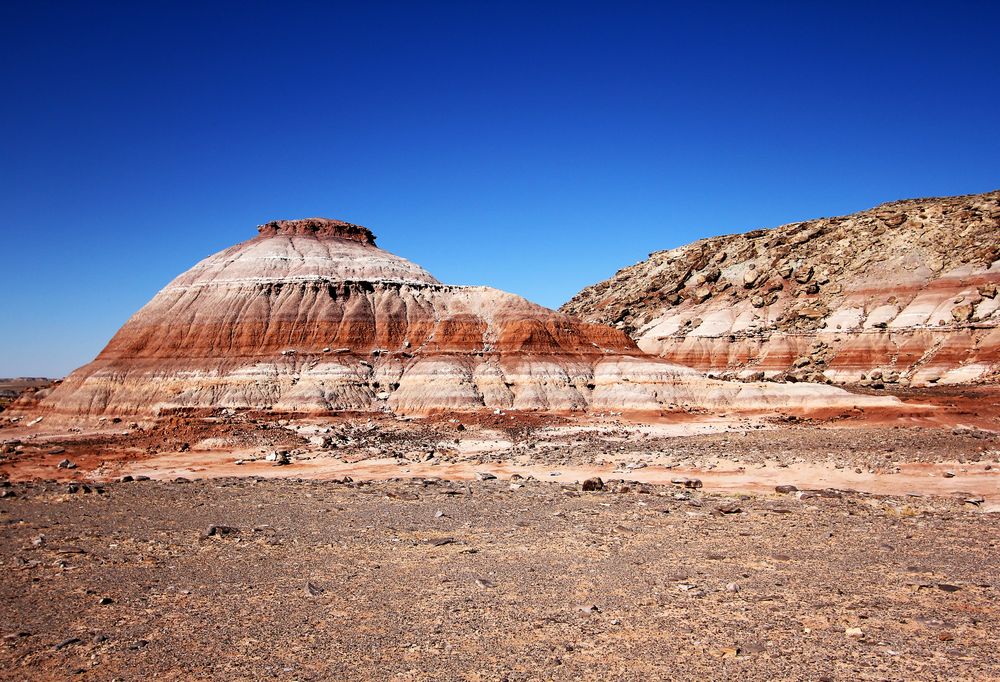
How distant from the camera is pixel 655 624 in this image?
8.17m

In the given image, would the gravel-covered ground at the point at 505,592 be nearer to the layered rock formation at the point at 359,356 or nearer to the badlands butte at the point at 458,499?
the badlands butte at the point at 458,499

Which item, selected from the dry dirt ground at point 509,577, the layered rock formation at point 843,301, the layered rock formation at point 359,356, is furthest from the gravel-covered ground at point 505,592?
the layered rock formation at point 843,301

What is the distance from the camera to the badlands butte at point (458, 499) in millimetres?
7715

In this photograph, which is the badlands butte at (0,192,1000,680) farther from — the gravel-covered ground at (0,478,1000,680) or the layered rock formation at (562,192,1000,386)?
the layered rock formation at (562,192,1000,386)

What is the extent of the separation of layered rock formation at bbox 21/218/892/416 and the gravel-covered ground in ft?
104

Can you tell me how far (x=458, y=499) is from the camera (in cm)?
1662

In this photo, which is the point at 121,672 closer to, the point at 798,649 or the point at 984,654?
the point at 798,649

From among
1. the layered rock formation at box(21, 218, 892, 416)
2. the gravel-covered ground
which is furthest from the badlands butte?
the layered rock formation at box(21, 218, 892, 416)

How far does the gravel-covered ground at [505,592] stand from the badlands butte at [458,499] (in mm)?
55

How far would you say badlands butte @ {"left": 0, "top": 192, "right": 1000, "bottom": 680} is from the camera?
7715 mm

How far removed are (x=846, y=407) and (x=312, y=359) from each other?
1435 inches

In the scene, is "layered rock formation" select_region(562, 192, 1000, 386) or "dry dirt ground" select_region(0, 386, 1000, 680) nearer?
"dry dirt ground" select_region(0, 386, 1000, 680)

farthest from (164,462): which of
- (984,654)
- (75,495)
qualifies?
(984,654)

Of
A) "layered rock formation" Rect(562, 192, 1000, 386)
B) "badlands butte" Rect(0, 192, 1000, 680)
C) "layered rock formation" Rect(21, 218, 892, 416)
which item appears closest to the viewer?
"badlands butte" Rect(0, 192, 1000, 680)
